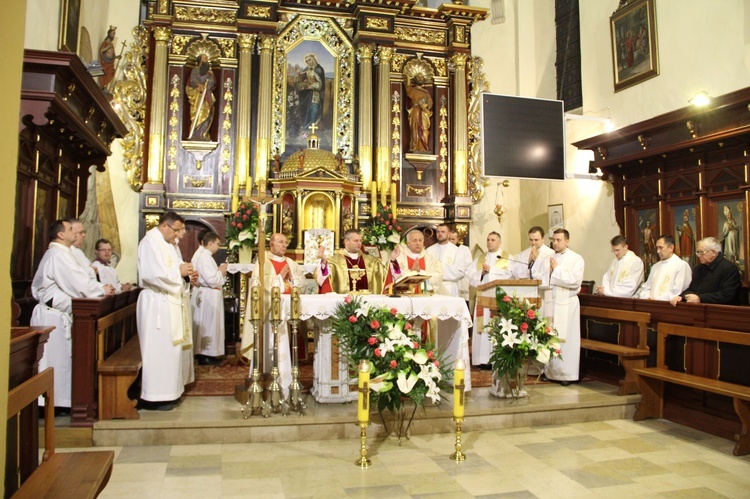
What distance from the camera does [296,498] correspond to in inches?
153

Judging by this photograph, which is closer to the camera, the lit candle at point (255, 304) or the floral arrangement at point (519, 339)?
the lit candle at point (255, 304)

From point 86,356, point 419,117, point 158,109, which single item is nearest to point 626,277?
point 419,117

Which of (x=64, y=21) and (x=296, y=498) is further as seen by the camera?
(x=64, y=21)

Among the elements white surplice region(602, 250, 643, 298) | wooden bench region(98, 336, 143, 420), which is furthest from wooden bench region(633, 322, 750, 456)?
wooden bench region(98, 336, 143, 420)

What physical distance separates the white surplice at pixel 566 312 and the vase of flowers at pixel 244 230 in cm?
443

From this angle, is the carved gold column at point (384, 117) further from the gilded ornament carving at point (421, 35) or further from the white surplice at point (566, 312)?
the white surplice at point (566, 312)

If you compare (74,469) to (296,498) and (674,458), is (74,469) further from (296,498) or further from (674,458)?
(674,458)

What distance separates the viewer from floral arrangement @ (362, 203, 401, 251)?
993cm

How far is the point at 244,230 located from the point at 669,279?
233 inches

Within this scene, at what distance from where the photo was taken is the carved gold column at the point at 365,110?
11.5 metres

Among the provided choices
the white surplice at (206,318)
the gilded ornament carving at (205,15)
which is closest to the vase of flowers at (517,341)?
the white surplice at (206,318)

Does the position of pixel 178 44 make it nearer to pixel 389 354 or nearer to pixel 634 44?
pixel 634 44

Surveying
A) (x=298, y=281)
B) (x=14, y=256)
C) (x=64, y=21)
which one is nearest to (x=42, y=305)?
(x=14, y=256)

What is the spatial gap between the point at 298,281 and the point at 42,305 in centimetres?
280
